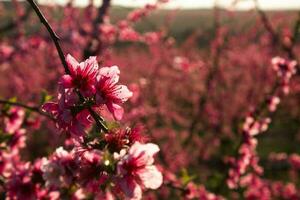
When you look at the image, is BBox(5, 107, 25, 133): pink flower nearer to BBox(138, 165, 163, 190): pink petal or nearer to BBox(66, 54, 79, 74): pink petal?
BBox(66, 54, 79, 74): pink petal

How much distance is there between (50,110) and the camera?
5.49 feet

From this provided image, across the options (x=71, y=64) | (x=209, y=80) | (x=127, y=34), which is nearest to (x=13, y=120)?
(x=71, y=64)

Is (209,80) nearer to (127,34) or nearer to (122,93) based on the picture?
(127,34)

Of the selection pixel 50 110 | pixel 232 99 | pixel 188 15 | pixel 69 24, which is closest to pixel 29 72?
pixel 69 24

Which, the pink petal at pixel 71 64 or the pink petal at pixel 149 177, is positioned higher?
the pink petal at pixel 71 64

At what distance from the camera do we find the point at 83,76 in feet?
5.45

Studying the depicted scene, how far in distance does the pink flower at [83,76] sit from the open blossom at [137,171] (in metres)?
0.29

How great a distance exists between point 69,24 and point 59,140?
229cm

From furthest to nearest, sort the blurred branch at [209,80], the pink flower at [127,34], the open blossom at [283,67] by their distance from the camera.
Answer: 1. the blurred branch at [209,80]
2. the pink flower at [127,34]
3. the open blossom at [283,67]

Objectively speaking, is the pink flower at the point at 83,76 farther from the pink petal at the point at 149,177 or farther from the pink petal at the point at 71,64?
the pink petal at the point at 149,177

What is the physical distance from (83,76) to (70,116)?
14 centimetres

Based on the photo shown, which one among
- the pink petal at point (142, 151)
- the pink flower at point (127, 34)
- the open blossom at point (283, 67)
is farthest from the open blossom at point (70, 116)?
the pink flower at point (127, 34)

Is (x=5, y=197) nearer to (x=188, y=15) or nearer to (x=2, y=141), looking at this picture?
(x=2, y=141)

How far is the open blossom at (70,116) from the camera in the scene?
1607 millimetres
